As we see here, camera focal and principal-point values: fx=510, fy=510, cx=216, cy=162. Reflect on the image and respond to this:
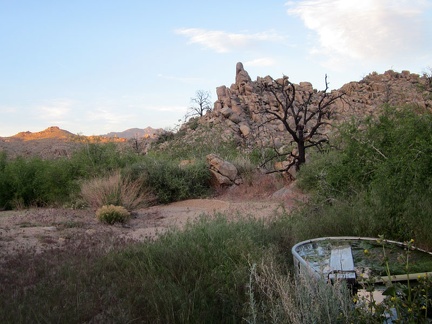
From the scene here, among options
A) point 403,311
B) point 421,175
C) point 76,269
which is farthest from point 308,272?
point 76,269

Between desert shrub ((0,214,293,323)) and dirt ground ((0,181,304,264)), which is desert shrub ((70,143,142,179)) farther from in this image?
desert shrub ((0,214,293,323))

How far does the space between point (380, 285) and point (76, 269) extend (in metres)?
3.71

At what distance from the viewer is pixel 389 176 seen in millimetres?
7055

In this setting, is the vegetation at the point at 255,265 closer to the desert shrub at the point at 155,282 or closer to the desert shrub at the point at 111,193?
the desert shrub at the point at 155,282

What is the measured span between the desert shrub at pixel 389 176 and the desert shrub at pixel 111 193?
295 inches

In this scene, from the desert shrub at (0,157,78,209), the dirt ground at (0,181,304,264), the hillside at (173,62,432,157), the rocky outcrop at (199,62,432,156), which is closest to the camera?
the dirt ground at (0,181,304,264)

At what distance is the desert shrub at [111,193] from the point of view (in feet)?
49.8

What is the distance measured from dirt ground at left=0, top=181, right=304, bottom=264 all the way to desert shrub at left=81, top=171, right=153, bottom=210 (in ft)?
1.24

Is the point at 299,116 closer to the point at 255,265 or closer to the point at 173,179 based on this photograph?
the point at 173,179

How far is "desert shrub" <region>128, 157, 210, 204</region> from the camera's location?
17.8 metres

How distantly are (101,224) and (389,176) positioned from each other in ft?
25.3

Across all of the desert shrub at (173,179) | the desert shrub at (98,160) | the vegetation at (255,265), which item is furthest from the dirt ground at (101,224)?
the desert shrub at (98,160)

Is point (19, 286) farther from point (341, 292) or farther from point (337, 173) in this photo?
point (337, 173)

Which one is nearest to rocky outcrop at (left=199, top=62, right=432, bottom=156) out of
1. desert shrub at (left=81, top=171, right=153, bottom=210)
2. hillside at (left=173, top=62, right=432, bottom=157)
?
hillside at (left=173, top=62, right=432, bottom=157)
